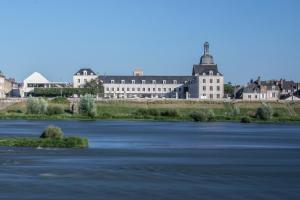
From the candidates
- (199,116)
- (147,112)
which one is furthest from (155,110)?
(199,116)

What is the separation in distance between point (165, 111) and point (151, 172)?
9481cm

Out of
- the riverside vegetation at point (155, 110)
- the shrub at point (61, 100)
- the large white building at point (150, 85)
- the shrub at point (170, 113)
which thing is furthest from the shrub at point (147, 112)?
the large white building at point (150, 85)

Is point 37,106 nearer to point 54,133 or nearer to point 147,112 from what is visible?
point 147,112

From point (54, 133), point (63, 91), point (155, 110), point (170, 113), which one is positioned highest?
point (63, 91)

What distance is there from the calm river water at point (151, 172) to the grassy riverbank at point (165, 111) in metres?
65.7

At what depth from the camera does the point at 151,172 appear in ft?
142

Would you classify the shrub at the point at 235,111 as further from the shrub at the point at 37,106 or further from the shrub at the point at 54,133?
the shrub at the point at 54,133

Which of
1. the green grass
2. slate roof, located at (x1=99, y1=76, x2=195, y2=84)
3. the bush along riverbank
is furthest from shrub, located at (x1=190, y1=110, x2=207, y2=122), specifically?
the green grass

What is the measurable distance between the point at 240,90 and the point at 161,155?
141 meters

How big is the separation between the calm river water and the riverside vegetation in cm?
6271

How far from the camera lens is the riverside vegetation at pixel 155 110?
5069 inches

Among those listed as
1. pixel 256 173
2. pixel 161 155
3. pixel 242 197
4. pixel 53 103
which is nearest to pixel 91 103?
pixel 53 103

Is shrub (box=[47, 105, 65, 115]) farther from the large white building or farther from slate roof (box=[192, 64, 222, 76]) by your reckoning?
the large white building

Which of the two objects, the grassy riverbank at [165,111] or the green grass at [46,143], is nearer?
the green grass at [46,143]
